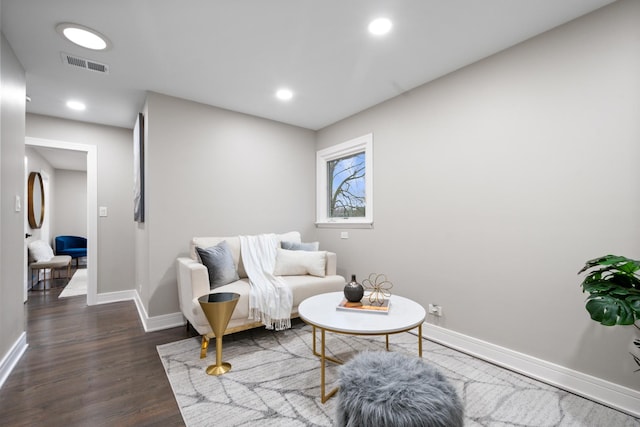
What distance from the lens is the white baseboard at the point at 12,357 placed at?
2.03m

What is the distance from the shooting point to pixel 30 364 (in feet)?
7.42

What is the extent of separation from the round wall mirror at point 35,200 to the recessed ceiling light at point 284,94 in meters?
4.91

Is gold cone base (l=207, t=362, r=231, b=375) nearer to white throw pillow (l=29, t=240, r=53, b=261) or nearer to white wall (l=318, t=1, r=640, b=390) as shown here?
white wall (l=318, t=1, r=640, b=390)

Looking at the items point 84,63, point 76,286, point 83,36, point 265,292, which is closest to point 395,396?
point 265,292

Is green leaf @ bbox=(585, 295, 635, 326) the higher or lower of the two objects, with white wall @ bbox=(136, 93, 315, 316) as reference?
lower

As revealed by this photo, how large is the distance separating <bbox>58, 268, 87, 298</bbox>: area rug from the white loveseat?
2600mm

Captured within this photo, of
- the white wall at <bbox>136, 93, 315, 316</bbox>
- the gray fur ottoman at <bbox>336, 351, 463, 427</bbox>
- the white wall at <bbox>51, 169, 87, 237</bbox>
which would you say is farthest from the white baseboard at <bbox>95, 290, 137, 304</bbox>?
the white wall at <bbox>51, 169, 87, 237</bbox>

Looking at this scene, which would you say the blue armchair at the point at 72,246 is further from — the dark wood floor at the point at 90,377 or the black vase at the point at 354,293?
the black vase at the point at 354,293

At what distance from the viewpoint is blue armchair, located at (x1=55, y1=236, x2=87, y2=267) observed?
6512mm

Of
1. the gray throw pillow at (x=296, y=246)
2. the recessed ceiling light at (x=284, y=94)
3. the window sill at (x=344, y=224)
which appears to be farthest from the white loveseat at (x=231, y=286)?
the recessed ceiling light at (x=284, y=94)

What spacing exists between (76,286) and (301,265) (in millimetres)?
4187

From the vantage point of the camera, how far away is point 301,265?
3178mm

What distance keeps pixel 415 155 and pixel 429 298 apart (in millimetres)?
1383

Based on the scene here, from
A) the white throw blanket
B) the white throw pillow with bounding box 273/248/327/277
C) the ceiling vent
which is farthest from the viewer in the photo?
the white throw pillow with bounding box 273/248/327/277
